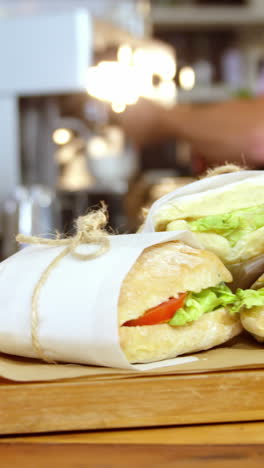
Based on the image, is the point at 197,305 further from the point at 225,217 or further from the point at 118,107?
the point at 118,107

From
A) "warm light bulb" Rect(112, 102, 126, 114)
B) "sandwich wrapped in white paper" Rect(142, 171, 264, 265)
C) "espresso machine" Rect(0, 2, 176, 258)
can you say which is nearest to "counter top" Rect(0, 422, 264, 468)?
"sandwich wrapped in white paper" Rect(142, 171, 264, 265)

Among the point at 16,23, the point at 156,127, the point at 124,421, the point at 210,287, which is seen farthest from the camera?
the point at 156,127

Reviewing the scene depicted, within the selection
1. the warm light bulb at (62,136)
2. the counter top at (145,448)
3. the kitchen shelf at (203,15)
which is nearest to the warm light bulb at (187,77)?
the kitchen shelf at (203,15)

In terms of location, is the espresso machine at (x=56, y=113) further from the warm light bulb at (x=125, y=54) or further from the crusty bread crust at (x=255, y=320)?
the crusty bread crust at (x=255, y=320)

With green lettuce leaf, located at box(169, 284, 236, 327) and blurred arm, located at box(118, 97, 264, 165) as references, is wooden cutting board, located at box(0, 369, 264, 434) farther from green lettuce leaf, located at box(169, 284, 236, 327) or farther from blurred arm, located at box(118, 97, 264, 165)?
blurred arm, located at box(118, 97, 264, 165)

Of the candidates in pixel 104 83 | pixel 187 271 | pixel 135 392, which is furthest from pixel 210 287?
pixel 104 83

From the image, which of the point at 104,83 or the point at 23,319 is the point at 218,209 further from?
the point at 104,83
